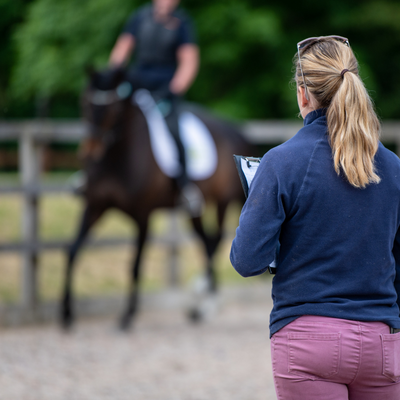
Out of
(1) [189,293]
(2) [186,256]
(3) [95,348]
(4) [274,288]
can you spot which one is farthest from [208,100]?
(4) [274,288]

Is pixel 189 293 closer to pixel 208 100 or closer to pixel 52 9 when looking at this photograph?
pixel 52 9

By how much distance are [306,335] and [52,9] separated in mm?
7539

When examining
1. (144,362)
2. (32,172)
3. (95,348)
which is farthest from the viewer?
(32,172)

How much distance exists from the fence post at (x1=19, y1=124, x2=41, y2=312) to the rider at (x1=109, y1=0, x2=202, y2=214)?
3.63 feet

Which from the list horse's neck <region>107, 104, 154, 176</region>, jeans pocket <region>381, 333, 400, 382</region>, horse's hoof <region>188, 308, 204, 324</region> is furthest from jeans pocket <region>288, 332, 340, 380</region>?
horse's hoof <region>188, 308, 204, 324</region>

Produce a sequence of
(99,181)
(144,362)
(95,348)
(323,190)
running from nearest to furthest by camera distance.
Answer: (323,190) → (144,362) → (95,348) → (99,181)

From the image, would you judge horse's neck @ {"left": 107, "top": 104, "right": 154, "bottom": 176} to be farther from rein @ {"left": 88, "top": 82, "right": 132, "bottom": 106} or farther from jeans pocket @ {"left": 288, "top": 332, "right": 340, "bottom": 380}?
jeans pocket @ {"left": 288, "top": 332, "right": 340, "bottom": 380}

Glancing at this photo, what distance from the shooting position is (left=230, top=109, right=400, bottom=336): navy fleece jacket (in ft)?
5.44

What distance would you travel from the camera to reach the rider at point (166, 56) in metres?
5.61

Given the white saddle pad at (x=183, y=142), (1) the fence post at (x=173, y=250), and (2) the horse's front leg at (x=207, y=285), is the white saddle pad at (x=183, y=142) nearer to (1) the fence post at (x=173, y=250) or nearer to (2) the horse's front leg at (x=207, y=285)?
(2) the horse's front leg at (x=207, y=285)

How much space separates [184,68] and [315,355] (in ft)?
14.2

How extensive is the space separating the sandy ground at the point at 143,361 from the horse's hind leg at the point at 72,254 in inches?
5.6

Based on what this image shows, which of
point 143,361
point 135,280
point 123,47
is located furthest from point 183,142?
point 143,361

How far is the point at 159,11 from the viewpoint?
566cm
